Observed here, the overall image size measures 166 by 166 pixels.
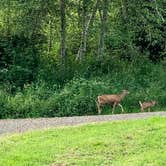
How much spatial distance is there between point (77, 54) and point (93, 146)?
55.6 ft

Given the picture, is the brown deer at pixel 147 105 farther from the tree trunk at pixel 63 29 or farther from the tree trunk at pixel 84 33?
the tree trunk at pixel 84 33

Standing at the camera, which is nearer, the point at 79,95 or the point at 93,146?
the point at 93,146

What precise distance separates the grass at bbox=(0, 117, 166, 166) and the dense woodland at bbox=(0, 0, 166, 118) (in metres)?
7.56

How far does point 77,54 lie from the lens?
2759cm

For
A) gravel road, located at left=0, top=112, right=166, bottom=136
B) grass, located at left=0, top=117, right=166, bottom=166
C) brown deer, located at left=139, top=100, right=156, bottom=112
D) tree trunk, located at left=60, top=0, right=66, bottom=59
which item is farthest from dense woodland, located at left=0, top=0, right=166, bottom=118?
grass, located at left=0, top=117, right=166, bottom=166

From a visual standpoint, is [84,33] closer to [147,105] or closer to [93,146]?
[147,105]

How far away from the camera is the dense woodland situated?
69.3 ft

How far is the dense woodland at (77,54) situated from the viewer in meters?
21.1

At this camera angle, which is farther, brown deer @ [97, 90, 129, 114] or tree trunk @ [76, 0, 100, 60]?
tree trunk @ [76, 0, 100, 60]

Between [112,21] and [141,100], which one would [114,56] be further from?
[141,100]

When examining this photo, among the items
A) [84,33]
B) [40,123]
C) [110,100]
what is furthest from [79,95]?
[84,33]

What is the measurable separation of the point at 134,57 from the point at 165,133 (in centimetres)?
1593

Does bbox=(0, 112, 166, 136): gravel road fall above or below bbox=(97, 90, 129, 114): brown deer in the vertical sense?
above

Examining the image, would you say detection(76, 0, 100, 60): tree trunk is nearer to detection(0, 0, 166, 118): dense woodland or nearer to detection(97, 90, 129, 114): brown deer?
detection(0, 0, 166, 118): dense woodland
